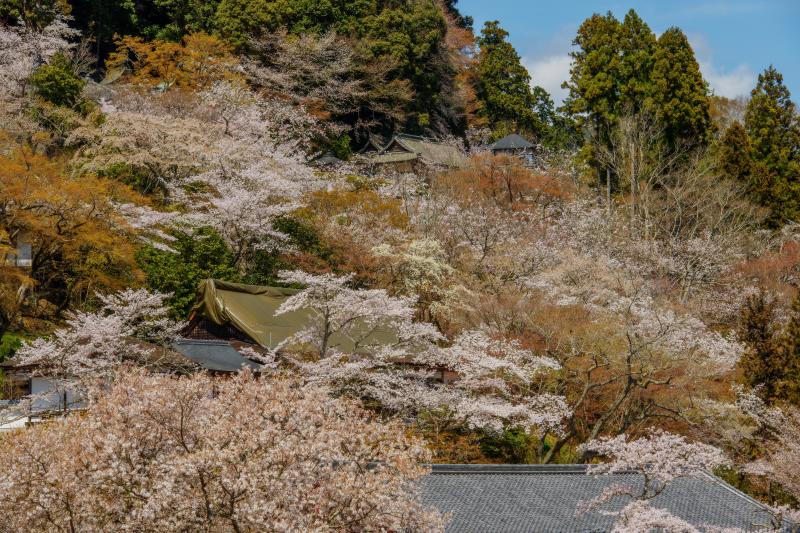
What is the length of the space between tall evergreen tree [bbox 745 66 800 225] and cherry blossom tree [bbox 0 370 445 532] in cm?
2219

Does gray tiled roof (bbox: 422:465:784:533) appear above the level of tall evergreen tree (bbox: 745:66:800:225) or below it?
below

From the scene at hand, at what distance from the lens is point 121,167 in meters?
A: 21.8

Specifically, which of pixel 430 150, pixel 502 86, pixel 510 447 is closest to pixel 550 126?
pixel 502 86

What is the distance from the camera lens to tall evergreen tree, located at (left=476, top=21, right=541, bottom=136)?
42278 mm

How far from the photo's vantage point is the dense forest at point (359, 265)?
789cm

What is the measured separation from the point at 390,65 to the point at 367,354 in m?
20.6

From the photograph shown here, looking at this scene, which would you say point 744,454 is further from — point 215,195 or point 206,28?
point 206,28

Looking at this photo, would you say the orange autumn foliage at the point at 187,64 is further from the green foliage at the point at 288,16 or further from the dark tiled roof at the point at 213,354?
the dark tiled roof at the point at 213,354

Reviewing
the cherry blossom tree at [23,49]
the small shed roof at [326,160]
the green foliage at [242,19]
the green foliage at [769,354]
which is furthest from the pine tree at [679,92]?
the cherry blossom tree at [23,49]

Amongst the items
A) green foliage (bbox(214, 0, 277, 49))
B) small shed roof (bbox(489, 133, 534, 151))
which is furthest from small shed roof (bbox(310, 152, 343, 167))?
small shed roof (bbox(489, 133, 534, 151))

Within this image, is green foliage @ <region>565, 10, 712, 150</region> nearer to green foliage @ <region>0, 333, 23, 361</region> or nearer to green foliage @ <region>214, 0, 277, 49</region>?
green foliage @ <region>214, 0, 277, 49</region>

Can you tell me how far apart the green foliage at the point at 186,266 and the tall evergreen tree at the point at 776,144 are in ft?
Answer: 57.8

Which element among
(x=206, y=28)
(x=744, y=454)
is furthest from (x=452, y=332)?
(x=206, y=28)

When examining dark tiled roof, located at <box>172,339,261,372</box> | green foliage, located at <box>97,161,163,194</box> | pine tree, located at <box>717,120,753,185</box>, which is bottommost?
dark tiled roof, located at <box>172,339,261,372</box>
